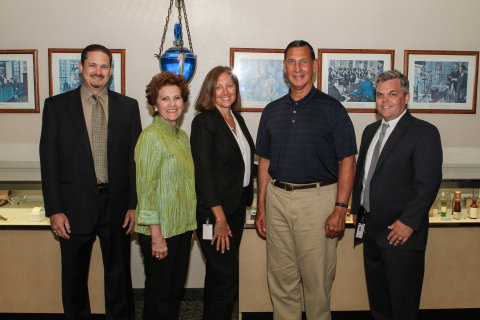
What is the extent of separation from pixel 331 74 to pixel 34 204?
2771mm

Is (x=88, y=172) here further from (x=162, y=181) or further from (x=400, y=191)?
(x=400, y=191)

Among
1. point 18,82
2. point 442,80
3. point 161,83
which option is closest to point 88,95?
point 161,83

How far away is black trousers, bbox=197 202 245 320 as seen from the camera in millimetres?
2539

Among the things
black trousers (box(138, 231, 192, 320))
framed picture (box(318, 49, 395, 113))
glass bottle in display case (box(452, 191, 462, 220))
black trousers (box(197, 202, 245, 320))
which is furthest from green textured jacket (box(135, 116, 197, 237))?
glass bottle in display case (box(452, 191, 462, 220))

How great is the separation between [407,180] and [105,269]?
6.45 feet

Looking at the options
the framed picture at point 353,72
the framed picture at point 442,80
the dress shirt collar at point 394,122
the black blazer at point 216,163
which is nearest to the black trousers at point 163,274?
the black blazer at point 216,163

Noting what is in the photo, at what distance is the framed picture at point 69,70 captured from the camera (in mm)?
3570

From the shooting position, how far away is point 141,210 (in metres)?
2.21

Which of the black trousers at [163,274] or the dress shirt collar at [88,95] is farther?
the dress shirt collar at [88,95]

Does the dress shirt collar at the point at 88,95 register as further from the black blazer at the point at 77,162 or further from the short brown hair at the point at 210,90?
the short brown hair at the point at 210,90

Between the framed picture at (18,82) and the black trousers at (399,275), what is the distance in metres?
3.05

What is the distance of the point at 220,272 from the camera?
8.34 feet

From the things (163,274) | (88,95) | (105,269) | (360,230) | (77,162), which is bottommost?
(105,269)

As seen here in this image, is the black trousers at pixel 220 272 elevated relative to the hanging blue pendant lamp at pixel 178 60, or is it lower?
lower
